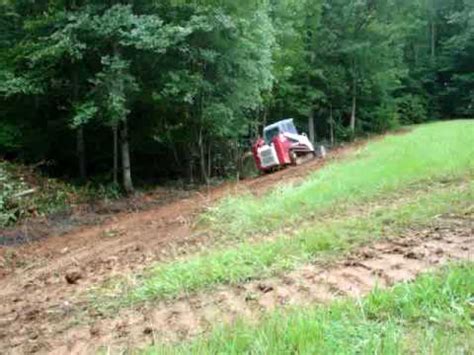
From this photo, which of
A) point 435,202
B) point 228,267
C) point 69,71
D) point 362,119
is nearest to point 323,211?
point 435,202

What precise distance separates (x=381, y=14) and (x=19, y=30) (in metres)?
20.4

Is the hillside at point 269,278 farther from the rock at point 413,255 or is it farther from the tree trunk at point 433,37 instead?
the tree trunk at point 433,37

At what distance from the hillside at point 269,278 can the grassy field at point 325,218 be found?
0.02m

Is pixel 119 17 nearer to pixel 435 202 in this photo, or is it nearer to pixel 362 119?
pixel 435 202

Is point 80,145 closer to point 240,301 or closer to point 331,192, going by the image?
point 331,192

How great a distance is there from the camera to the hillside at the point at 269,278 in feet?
10.6

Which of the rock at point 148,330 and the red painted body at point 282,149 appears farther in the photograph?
the red painted body at point 282,149

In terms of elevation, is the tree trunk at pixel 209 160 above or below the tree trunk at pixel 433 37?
below

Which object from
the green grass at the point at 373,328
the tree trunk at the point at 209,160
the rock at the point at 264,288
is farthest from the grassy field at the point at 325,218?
the tree trunk at the point at 209,160

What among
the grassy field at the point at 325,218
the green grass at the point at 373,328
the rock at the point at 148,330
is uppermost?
the green grass at the point at 373,328

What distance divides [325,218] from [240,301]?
3.26 m

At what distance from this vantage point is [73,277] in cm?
609

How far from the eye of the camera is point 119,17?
12.2 meters

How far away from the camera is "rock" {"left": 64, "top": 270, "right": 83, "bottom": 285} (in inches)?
236
